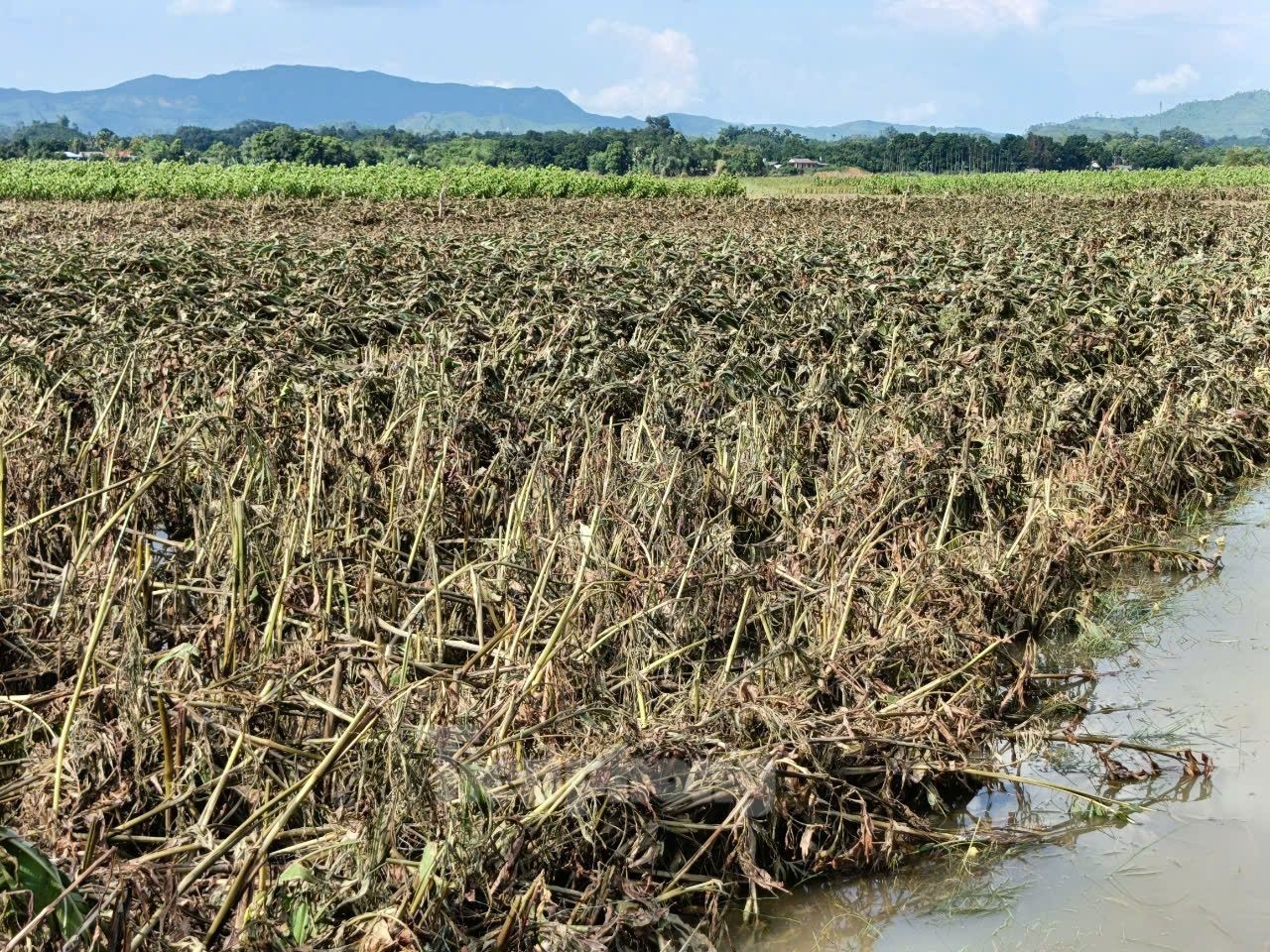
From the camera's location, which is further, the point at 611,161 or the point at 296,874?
the point at 611,161

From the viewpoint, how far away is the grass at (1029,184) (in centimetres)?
4041

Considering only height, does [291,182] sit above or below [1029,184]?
below

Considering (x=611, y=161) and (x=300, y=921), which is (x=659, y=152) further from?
(x=300, y=921)

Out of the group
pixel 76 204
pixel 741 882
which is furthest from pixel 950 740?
pixel 76 204

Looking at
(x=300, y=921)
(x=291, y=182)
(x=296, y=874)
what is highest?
(x=291, y=182)

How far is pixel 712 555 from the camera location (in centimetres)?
429

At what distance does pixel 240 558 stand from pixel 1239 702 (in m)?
3.67

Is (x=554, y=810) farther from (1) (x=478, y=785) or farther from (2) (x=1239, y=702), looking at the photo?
(2) (x=1239, y=702)

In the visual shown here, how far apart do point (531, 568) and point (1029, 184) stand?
44050 millimetres

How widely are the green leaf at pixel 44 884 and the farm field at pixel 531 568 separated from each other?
0.01 m

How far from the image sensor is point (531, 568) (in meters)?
3.99

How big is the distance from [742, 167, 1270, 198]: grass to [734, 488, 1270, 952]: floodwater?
34590 mm

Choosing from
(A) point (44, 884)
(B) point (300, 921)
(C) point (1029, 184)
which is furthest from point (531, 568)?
(C) point (1029, 184)

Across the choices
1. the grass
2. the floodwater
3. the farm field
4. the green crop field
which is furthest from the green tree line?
the floodwater
